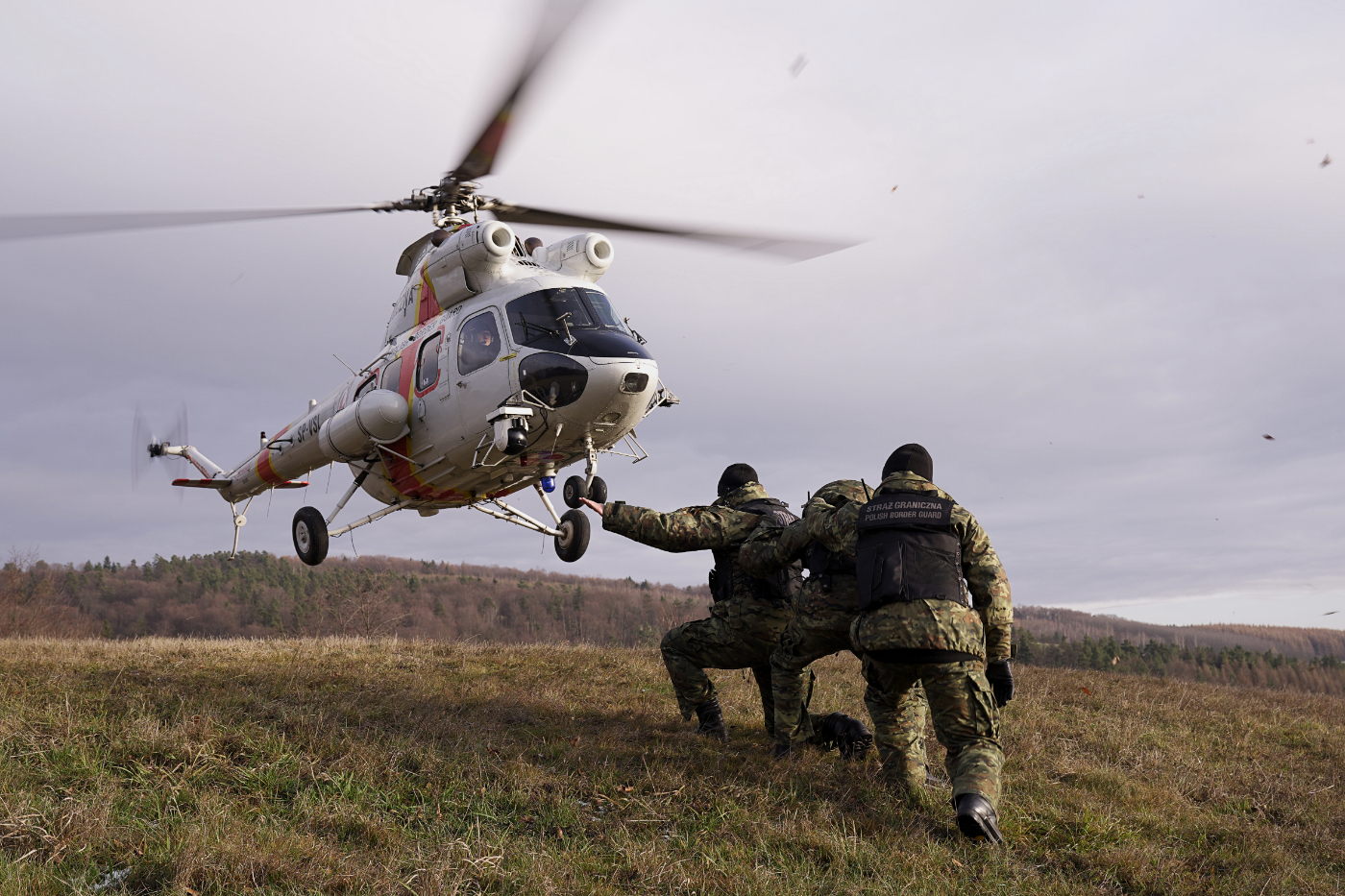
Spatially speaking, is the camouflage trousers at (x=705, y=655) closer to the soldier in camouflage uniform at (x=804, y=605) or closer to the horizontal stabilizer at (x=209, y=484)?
the soldier in camouflage uniform at (x=804, y=605)

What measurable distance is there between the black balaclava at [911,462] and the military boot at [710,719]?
249 centimetres

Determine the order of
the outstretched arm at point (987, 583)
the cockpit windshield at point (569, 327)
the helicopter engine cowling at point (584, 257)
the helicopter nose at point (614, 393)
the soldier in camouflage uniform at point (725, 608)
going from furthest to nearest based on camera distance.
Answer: the helicopter engine cowling at point (584, 257) → the cockpit windshield at point (569, 327) → the helicopter nose at point (614, 393) → the soldier in camouflage uniform at point (725, 608) → the outstretched arm at point (987, 583)

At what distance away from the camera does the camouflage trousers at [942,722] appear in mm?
4832

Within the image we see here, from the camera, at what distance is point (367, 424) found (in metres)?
10.8

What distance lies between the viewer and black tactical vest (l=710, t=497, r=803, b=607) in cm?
663

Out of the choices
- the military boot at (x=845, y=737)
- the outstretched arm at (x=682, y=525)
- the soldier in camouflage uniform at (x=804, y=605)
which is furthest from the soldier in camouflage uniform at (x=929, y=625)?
the outstretched arm at (x=682, y=525)

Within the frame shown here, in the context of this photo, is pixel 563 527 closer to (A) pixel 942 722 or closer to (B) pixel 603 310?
(B) pixel 603 310

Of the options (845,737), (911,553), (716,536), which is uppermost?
(716,536)

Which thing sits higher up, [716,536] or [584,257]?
[584,257]

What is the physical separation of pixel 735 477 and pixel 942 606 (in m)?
2.43

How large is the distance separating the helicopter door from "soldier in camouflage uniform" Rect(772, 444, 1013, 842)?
533 cm

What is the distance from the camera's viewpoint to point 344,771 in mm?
5047

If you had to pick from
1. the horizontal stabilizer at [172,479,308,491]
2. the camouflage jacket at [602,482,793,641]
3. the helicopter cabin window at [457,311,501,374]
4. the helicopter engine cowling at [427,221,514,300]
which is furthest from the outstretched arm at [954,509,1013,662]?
the horizontal stabilizer at [172,479,308,491]

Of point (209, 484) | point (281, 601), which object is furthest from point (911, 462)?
point (281, 601)
